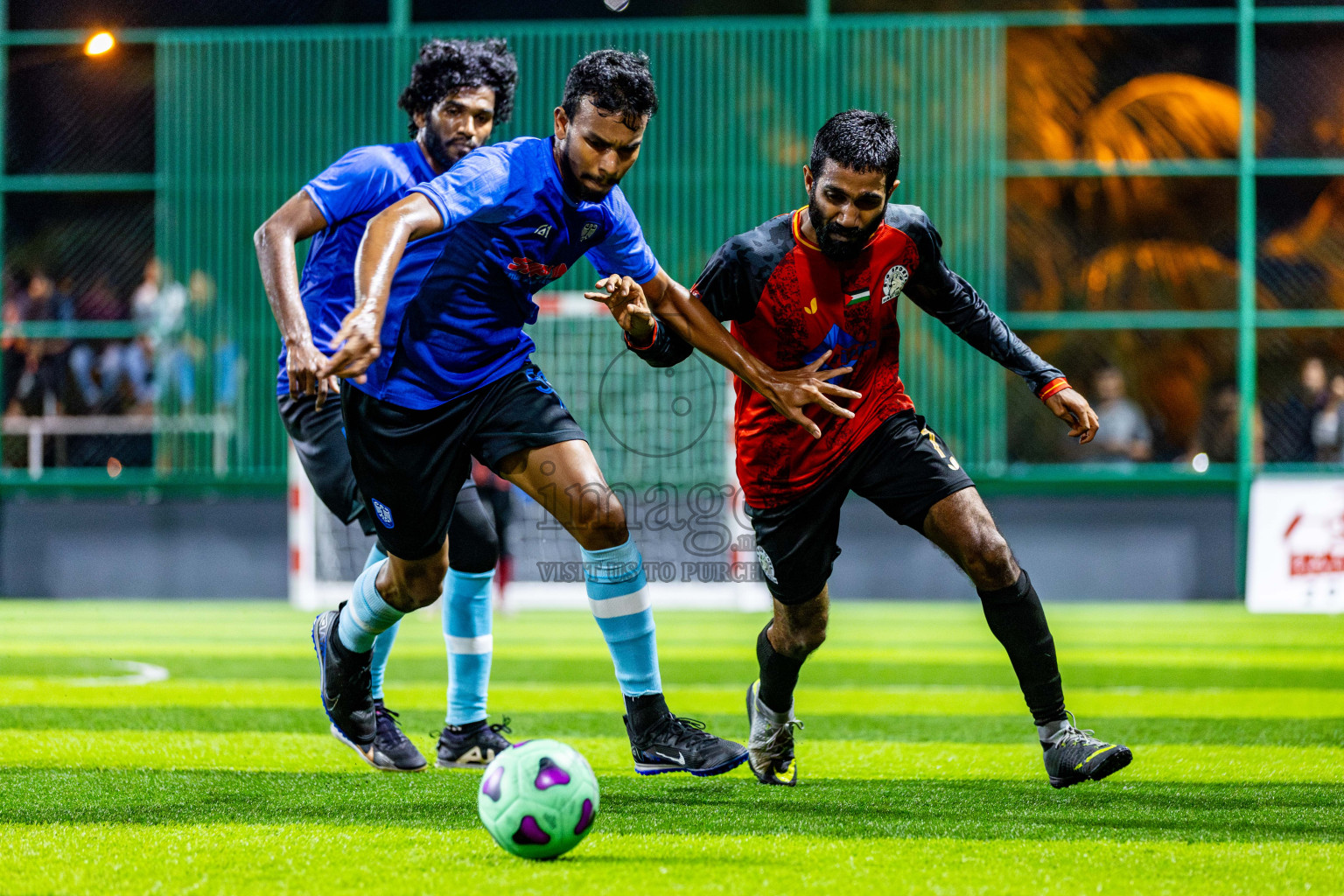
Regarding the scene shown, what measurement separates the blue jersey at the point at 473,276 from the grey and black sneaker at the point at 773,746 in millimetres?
1412

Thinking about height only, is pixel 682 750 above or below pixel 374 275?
below

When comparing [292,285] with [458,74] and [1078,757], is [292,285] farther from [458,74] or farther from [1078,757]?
[1078,757]

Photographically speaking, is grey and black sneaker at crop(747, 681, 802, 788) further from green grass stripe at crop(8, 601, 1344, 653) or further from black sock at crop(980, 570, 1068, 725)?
green grass stripe at crop(8, 601, 1344, 653)

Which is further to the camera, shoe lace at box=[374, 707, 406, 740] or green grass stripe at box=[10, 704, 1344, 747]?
green grass stripe at box=[10, 704, 1344, 747]

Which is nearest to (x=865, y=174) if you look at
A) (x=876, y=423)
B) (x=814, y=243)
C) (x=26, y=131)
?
(x=814, y=243)

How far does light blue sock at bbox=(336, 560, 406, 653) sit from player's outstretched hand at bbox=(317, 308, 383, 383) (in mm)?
1280

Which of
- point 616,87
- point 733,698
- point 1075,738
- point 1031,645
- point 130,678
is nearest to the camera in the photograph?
point 616,87

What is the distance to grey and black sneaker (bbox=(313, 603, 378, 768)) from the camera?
16.5 feet

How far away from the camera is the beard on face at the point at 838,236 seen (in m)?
4.44

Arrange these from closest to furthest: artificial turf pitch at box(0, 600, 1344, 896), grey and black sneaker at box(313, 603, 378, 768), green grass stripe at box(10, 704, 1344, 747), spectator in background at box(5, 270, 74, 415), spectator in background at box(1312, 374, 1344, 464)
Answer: artificial turf pitch at box(0, 600, 1344, 896)
grey and black sneaker at box(313, 603, 378, 768)
green grass stripe at box(10, 704, 1344, 747)
spectator in background at box(1312, 374, 1344, 464)
spectator in background at box(5, 270, 74, 415)

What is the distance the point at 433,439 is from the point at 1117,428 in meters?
13.3

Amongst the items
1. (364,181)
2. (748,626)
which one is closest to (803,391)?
(364,181)

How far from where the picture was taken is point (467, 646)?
5219 mm

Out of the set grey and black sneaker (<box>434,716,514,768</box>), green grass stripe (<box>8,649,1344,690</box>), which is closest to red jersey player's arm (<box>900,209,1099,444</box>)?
grey and black sneaker (<box>434,716,514,768</box>)
